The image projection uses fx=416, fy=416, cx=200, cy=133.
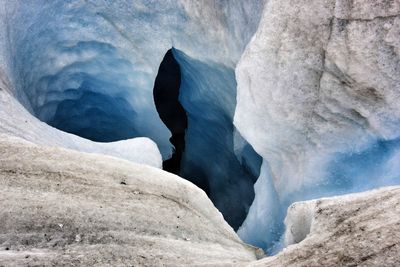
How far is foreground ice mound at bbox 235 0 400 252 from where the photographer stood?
2561mm

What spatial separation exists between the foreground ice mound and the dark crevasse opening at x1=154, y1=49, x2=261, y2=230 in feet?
5.32

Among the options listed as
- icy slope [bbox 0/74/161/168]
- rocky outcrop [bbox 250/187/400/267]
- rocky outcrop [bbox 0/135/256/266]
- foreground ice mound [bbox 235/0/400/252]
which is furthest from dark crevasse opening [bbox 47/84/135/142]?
rocky outcrop [bbox 250/187/400/267]

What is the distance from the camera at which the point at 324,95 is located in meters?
2.97

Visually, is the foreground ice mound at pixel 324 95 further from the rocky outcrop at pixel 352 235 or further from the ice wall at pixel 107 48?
the rocky outcrop at pixel 352 235

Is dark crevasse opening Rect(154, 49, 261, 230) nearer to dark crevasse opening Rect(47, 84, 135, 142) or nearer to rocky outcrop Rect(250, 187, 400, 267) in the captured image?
dark crevasse opening Rect(47, 84, 135, 142)

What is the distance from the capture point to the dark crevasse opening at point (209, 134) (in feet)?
18.4

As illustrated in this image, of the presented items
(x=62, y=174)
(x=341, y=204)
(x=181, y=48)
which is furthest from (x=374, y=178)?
(x=181, y=48)

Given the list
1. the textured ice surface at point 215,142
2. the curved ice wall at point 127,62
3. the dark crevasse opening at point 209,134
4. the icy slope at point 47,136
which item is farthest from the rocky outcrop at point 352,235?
the textured ice surface at point 215,142

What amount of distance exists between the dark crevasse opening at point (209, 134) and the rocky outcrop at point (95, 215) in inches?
118

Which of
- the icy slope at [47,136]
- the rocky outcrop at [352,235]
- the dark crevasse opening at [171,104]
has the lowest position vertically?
the dark crevasse opening at [171,104]

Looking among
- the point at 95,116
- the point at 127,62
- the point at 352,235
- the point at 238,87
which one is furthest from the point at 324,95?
the point at 95,116

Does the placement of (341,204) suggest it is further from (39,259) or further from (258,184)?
(258,184)

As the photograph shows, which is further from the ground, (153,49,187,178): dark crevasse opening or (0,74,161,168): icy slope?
(0,74,161,168): icy slope

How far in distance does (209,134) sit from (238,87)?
334cm
